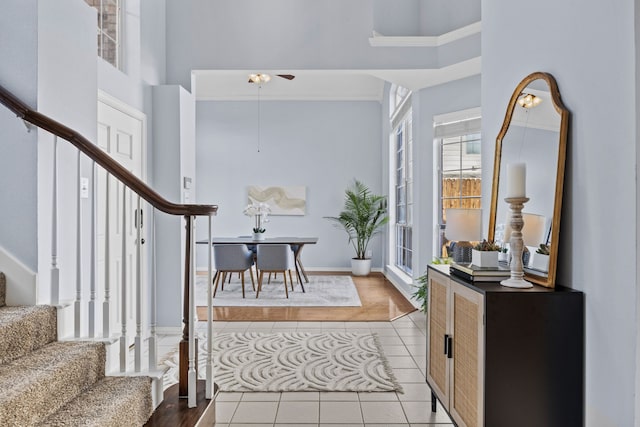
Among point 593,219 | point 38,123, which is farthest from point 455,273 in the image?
point 38,123

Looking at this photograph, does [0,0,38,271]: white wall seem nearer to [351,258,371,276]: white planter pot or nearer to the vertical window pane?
the vertical window pane

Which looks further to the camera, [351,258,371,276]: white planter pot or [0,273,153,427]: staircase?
[351,258,371,276]: white planter pot

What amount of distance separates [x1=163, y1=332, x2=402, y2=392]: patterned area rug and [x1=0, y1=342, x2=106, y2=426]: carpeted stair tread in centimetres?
110

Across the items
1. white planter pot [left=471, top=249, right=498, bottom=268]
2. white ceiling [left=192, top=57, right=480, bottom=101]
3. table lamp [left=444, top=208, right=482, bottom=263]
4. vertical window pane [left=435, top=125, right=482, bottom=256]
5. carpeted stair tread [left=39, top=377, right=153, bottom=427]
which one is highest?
white ceiling [left=192, top=57, right=480, bottom=101]

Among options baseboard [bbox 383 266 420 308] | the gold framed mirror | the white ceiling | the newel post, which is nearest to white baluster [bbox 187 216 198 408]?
the newel post

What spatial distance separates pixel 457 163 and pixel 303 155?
3.72 m

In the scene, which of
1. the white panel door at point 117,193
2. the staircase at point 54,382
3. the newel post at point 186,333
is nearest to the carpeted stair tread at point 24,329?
the staircase at point 54,382

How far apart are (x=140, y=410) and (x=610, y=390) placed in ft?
6.00

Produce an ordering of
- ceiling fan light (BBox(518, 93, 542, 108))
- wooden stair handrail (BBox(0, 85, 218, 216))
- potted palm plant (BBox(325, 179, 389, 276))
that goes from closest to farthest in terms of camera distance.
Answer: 1. wooden stair handrail (BBox(0, 85, 218, 216))
2. ceiling fan light (BBox(518, 93, 542, 108))
3. potted palm plant (BBox(325, 179, 389, 276))

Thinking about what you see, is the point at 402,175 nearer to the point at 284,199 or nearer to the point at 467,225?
the point at 284,199

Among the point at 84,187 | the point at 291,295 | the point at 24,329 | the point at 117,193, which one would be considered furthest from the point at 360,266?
the point at 24,329

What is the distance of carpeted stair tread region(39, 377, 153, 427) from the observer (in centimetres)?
160

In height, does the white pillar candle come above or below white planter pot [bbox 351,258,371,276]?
above

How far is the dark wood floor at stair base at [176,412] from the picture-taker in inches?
75.5
